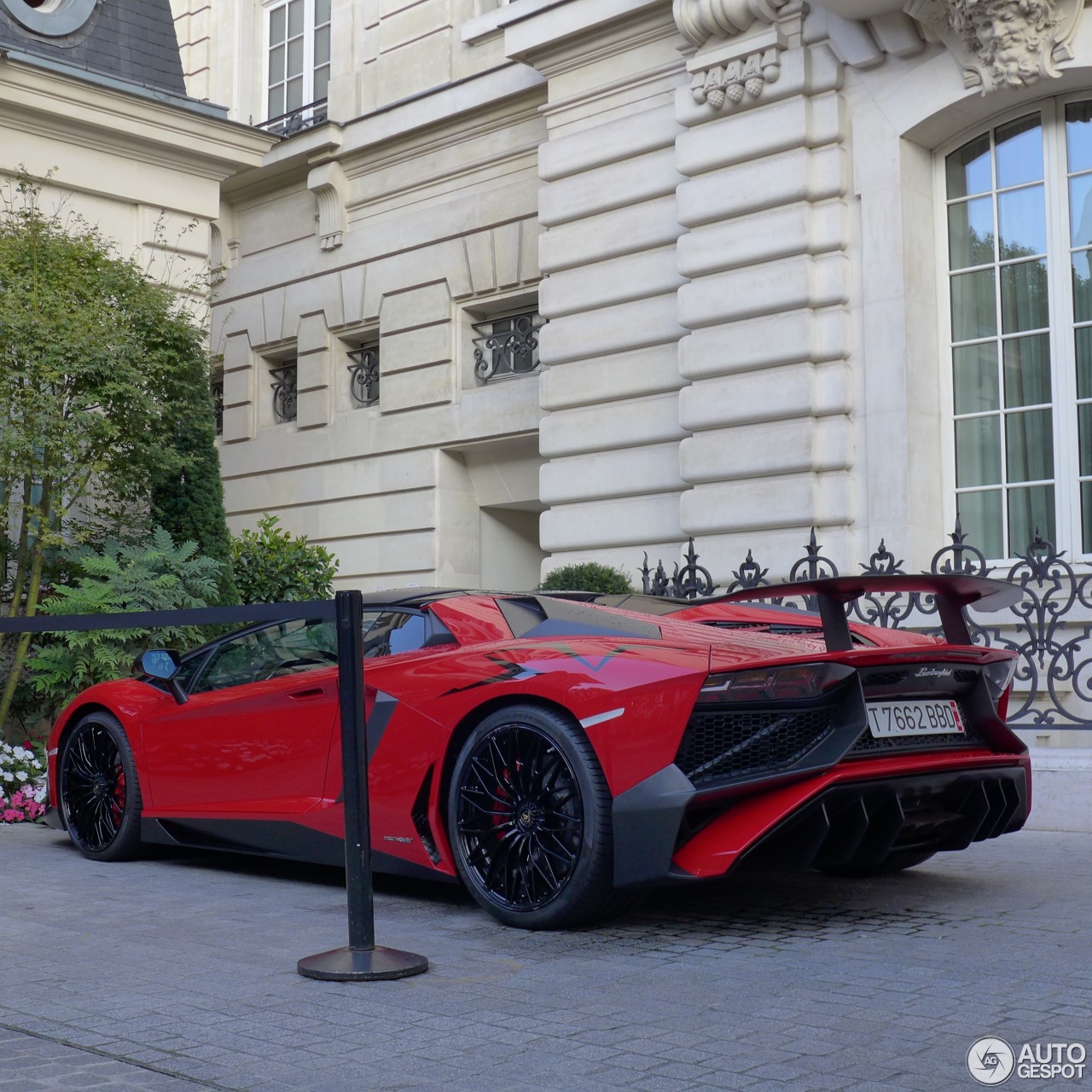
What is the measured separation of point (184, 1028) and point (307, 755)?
6.82ft

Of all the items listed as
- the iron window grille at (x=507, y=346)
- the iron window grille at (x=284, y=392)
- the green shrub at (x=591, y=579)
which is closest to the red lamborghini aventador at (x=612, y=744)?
the green shrub at (x=591, y=579)

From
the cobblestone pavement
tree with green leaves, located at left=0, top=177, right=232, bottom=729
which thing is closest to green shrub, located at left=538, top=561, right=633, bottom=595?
tree with green leaves, located at left=0, top=177, right=232, bottom=729

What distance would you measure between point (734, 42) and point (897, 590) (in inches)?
320

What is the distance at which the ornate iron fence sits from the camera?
8.12 metres

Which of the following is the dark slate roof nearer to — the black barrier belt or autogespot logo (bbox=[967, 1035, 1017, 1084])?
the black barrier belt

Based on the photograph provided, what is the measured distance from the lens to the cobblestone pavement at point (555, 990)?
10.3 ft

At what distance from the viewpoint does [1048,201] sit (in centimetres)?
1057

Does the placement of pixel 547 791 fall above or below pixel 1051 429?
below

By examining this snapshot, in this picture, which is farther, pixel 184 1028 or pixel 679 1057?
pixel 184 1028

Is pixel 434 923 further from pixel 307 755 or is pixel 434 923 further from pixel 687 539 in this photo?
pixel 687 539

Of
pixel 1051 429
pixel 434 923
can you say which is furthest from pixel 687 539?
pixel 434 923

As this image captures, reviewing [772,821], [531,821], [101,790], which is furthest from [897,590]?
[101,790]

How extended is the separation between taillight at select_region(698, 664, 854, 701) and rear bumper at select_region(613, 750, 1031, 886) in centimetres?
26

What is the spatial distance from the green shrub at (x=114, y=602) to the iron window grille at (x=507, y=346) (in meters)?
4.92
